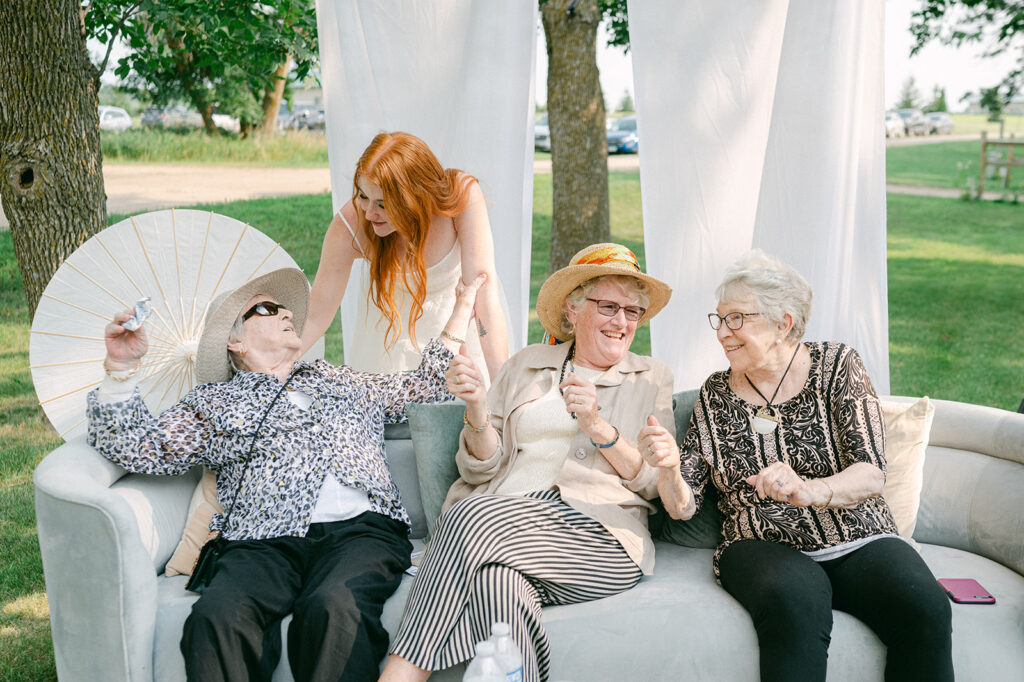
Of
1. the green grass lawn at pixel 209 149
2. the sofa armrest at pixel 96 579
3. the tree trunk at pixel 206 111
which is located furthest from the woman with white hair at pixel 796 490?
the tree trunk at pixel 206 111

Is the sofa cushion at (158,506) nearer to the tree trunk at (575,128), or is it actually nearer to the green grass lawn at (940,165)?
the tree trunk at (575,128)

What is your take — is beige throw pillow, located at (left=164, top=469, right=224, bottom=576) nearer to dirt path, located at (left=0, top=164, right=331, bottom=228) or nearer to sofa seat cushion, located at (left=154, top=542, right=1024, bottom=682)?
sofa seat cushion, located at (left=154, top=542, right=1024, bottom=682)

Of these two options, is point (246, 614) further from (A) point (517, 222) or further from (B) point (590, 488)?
(A) point (517, 222)

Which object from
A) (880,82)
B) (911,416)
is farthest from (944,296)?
(911,416)

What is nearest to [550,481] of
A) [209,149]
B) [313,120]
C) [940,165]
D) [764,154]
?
[764,154]

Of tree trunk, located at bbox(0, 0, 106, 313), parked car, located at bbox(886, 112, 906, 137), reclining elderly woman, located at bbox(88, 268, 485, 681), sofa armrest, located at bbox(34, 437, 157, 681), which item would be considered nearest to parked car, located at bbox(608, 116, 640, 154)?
tree trunk, located at bbox(0, 0, 106, 313)

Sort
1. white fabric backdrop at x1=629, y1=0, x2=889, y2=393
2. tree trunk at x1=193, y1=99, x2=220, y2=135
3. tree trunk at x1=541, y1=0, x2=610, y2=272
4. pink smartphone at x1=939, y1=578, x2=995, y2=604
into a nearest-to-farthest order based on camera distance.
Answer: pink smartphone at x1=939, y1=578, x2=995, y2=604 < white fabric backdrop at x1=629, y1=0, x2=889, y2=393 < tree trunk at x1=541, y1=0, x2=610, y2=272 < tree trunk at x1=193, y1=99, x2=220, y2=135

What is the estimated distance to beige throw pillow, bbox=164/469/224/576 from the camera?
2.61m

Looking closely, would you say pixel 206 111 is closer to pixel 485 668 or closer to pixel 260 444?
pixel 260 444

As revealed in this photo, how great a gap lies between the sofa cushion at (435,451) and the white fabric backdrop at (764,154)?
1155 mm

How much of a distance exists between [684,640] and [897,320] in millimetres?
6961

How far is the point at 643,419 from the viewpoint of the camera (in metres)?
2.74

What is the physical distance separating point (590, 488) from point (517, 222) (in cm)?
154

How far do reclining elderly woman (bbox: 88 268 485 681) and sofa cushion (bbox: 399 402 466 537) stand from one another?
0.36ft
